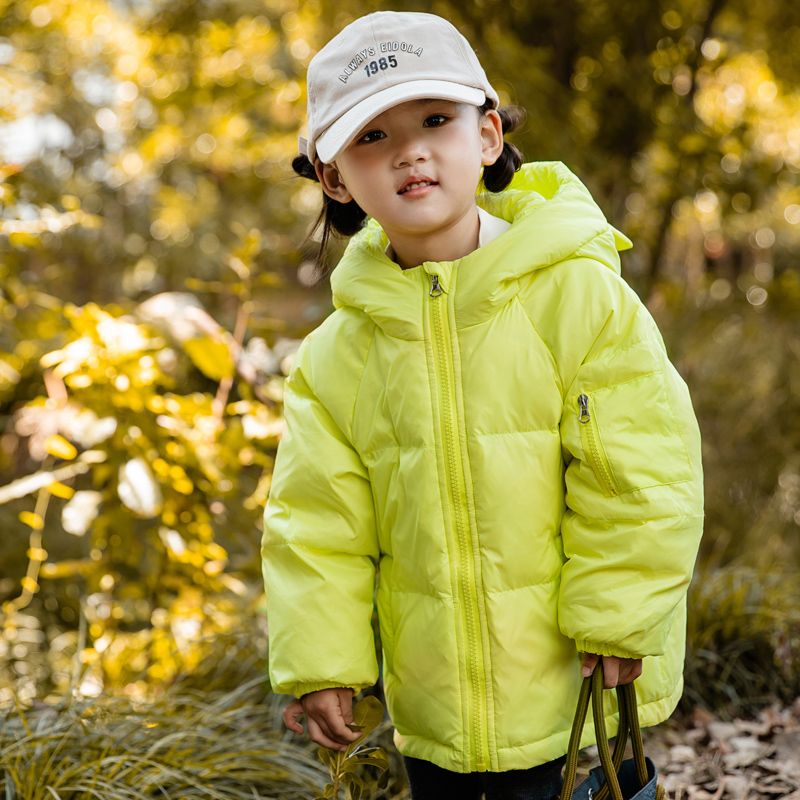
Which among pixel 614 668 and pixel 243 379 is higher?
pixel 243 379

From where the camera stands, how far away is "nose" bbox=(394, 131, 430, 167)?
5.20 ft

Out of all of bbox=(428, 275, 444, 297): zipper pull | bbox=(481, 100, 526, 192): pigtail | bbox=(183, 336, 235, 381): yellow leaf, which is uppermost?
bbox=(481, 100, 526, 192): pigtail

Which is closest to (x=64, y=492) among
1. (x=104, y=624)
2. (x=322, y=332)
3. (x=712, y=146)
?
(x=104, y=624)

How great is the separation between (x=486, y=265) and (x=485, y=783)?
0.93 metres

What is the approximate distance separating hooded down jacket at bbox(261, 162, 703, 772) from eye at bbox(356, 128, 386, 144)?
0.71 feet

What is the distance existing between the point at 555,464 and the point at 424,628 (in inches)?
14.2

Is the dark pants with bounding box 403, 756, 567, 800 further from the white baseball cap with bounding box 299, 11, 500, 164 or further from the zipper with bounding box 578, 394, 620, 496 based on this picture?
the white baseball cap with bounding box 299, 11, 500, 164

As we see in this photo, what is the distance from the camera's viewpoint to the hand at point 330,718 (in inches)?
67.6

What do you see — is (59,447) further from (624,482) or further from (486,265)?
(624,482)

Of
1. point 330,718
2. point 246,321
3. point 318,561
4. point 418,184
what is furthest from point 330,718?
point 246,321

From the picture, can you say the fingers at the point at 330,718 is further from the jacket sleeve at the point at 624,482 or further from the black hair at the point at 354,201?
the black hair at the point at 354,201

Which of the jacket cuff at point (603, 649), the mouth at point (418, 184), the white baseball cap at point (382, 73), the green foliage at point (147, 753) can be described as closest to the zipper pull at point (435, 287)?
the mouth at point (418, 184)

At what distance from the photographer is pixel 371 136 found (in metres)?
1.62

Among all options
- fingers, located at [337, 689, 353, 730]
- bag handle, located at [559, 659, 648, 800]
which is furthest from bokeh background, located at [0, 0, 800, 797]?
bag handle, located at [559, 659, 648, 800]
